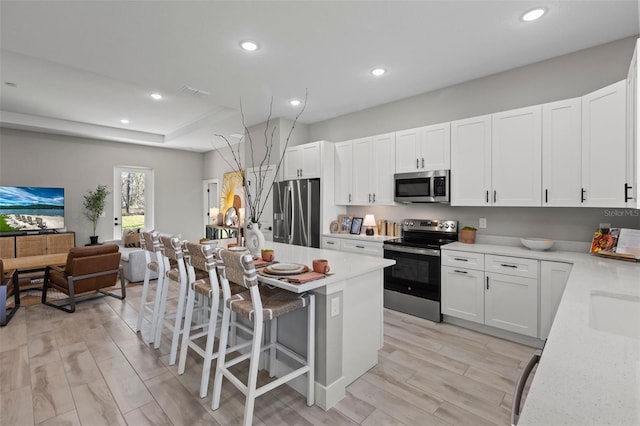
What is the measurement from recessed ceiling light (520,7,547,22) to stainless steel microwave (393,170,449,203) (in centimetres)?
156

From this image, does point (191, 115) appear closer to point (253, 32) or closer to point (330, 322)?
point (253, 32)

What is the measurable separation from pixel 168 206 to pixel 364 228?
A: 5.74 meters

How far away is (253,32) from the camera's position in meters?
2.65

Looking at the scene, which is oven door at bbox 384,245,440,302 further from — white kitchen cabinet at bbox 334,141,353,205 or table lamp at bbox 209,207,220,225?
table lamp at bbox 209,207,220,225

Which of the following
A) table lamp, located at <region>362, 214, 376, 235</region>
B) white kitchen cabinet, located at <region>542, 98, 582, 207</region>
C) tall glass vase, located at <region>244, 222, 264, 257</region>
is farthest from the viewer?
table lamp, located at <region>362, 214, 376, 235</region>

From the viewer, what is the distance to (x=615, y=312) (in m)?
1.53

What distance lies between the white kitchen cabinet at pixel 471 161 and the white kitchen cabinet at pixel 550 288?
0.87m

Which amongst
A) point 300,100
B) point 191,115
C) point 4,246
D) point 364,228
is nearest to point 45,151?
point 4,246

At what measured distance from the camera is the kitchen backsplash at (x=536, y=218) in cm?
284

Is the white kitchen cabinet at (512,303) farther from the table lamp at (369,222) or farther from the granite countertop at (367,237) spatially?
the table lamp at (369,222)

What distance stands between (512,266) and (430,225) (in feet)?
3.87

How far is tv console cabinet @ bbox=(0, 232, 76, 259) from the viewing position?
5441 millimetres

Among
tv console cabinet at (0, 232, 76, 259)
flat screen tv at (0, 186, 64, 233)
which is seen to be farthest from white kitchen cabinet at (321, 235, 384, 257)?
flat screen tv at (0, 186, 64, 233)

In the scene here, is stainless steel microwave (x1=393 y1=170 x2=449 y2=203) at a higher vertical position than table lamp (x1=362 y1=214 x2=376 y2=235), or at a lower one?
higher
